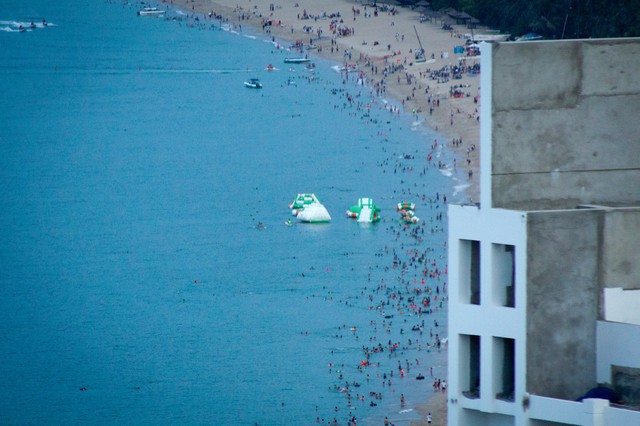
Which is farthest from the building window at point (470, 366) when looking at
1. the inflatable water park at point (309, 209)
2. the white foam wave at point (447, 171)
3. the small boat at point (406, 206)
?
the white foam wave at point (447, 171)

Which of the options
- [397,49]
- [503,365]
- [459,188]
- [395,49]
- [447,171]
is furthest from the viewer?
[395,49]

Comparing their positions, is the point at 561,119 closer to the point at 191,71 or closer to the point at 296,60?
the point at 296,60

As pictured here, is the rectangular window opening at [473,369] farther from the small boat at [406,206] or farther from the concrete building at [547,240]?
the small boat at [406,206]

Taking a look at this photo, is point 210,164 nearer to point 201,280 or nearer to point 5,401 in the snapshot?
point 201,280

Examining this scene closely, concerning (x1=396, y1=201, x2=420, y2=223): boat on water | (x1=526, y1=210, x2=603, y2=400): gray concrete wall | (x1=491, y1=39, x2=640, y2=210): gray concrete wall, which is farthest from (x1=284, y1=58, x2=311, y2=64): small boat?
(x1=526, y1=210, x2=603, y2=400): gray concrete wall

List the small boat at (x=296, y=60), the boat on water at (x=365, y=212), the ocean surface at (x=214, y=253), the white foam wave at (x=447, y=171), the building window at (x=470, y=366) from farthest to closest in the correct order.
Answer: the small boat at (x=296, y=60)
the white foam wave at (x=447, y=171)
the boat on water at (x=365, y=212)
the ocean surface at (x=214, y=253)
the building window at (x=470, y=366)

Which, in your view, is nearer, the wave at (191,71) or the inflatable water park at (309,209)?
the inflatable water park at (309,209)

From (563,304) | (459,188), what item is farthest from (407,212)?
(563,304)

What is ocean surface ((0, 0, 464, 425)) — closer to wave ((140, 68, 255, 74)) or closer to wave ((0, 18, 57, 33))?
wave ((140, 68, 255, 74))

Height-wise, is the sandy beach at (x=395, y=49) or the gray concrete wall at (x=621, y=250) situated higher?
the gray concrete wall at (x=621, y=250)
